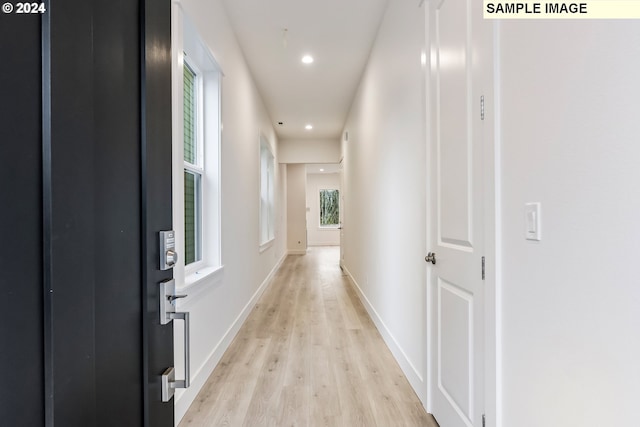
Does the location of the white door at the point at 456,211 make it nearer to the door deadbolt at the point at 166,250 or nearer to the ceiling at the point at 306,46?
the door deadbolt at the point at 166,250

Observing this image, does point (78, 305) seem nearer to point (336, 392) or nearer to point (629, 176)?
point (629, 176)

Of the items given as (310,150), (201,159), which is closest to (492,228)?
(201,159)

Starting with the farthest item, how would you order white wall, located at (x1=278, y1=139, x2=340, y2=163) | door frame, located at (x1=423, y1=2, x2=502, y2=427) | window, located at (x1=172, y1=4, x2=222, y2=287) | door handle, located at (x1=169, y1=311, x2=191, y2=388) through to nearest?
white wall, located at (x1=278, y1=139, x2=340, y2=163) < window, located at (x1=172, y1=4, x2=222, y2=287) < door frame, located at (x1=423, y1=2, x2=502, y2=427) < door handle, located at (x1=169, y1=311, x2=191, y2=388)

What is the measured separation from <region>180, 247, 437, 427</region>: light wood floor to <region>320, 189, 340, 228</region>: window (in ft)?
29.4

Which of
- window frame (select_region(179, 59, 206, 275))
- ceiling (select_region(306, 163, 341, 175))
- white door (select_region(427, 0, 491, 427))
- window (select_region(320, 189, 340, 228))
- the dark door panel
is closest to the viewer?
the dark door panel

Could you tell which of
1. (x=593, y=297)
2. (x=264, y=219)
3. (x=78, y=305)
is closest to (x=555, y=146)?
(x=593, y=297)

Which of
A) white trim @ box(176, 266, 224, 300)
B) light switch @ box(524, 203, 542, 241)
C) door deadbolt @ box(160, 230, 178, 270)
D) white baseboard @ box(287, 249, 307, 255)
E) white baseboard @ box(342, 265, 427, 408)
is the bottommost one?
white baseboard @ box(287, 249, 307, 255)

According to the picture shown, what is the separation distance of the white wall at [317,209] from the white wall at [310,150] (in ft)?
16.2

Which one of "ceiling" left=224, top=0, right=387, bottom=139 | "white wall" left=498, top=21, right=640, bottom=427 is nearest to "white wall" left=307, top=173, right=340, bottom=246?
"ceiling" left=224, top=0, right=387, bottom=139

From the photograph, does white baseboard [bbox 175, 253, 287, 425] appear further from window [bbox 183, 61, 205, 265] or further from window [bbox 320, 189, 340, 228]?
window [bbox 320, 189, 340, 228]

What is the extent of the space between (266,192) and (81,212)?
5.54m

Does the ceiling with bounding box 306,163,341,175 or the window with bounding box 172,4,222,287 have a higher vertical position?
the ceiling with bounding box 306,163,341,175

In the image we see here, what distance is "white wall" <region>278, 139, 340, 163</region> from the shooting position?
7668 mm

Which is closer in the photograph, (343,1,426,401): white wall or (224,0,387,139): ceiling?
(343,1,426,401): white wall
